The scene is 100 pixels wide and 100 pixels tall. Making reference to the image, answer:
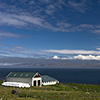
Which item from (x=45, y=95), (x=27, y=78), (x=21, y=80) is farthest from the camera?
(x=21, y=80)

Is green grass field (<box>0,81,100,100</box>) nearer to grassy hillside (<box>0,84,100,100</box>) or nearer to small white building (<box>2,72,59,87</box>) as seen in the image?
grassy hillside (<box>0,84,100,100</box>)

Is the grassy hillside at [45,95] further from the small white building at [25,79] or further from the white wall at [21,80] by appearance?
the white wall at [21,80]

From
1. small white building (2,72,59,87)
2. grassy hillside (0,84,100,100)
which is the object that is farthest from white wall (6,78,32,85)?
grassy hillside (0,84,100,100)

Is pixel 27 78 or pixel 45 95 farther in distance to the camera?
pixel 27 78

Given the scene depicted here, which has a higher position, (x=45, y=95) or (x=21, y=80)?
(x=21, y=80)

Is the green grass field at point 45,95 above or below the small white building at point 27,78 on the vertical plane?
below

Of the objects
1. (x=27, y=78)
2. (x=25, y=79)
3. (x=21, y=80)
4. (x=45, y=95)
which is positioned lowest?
(x=45, y=95)

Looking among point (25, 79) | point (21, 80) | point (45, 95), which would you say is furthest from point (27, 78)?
point (45, 95)

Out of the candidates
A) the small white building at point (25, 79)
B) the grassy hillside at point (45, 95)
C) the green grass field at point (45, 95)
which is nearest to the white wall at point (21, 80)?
the small white building at point (25, 79)

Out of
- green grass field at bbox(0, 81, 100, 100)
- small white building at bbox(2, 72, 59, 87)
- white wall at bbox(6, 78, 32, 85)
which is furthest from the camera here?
white wall at bbox(6, 78, 32, 85)

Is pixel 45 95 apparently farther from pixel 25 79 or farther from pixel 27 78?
pixel 25 79

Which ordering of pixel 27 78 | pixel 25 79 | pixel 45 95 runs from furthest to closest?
1. pixel 25 79
2. pixel 27 78
3. pixel 45 95

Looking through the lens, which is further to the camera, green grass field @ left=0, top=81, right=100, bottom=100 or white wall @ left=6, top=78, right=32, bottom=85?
white wall @ left=6, top=78, right=32, bottom=85

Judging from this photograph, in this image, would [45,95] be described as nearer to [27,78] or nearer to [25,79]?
[27,78]
